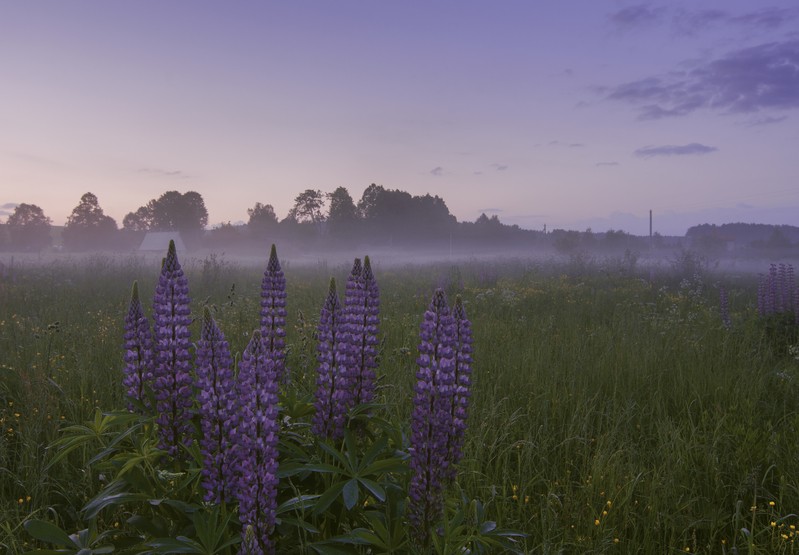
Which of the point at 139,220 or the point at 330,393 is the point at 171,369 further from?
the point at 139,220

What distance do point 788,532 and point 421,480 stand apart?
7.52ft

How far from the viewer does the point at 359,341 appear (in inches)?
104

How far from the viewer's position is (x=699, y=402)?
4.89 m

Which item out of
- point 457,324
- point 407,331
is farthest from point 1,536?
point 407,331

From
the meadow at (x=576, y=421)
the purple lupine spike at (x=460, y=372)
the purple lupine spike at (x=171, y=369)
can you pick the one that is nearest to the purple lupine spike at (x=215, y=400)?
the purple lupine spike at (x=171, y=369)

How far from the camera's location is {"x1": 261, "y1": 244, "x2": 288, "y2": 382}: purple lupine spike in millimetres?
2908

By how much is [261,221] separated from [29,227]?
39.2 metres

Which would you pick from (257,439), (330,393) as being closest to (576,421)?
(330,393)

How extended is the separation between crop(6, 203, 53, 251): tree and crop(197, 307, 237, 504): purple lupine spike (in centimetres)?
10168

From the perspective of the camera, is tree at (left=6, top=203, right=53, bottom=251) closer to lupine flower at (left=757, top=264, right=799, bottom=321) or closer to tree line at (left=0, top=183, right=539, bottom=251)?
tree line at (left=0, top=183, right=539, bottom=251)

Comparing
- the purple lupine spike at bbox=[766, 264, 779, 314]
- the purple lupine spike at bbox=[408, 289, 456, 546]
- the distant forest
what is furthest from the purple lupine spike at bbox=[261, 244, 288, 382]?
the distant forest

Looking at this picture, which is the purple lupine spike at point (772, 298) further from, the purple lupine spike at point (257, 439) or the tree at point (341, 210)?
the tree at point (341, 210)

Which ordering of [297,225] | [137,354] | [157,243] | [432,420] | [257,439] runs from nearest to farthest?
[257,439]
[432,420]
[137,354]
[157,243]
[297,225]

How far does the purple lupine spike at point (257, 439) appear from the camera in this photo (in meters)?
1.91
